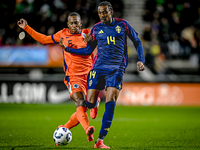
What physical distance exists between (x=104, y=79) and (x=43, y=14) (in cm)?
1151

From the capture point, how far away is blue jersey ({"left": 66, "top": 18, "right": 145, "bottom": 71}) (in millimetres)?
4820

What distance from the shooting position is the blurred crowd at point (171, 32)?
569 inches

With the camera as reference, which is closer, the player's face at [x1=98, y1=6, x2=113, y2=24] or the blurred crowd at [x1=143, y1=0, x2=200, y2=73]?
the player's face at [x1=98, y1=6, x2=113, y2=24]

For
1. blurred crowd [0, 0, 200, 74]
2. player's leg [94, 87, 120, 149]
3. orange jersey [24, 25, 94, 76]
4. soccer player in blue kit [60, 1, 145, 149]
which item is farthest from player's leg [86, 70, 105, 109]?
blurred crowd [0, 0, 200, 74]

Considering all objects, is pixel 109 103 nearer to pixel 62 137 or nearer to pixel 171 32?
pixel 62 137

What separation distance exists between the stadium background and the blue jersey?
8.86 m

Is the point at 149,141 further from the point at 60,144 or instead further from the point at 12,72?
the point at 12,72

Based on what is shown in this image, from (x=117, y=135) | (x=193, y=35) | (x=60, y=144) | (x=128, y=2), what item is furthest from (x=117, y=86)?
(x=128, y=2)

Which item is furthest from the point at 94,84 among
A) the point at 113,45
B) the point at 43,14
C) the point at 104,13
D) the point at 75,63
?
the point at 43,14

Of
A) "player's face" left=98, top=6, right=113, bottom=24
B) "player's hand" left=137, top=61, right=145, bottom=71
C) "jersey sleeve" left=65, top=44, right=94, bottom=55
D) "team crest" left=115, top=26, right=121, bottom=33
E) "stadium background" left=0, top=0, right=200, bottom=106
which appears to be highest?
"player's face" left=98, top=6, right=113, bottom=24

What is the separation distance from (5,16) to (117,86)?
12.3 meters

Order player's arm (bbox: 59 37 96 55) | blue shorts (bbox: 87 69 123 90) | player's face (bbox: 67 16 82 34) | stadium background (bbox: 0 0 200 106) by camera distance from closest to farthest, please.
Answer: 1. blue shorts (bbox: 87 69 123 90)
2. player's arm (bbox: 59 37 96 55)
3. player's face (bbox: 67 16 82 34)
4. stadium background (bbox: 0 0 200 106)

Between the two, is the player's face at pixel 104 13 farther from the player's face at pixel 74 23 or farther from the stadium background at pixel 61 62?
the stadium background at pixel 61 62

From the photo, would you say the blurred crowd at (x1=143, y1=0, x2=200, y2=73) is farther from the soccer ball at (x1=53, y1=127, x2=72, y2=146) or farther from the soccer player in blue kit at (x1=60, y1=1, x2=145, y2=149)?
the soccer ball at (x1=53, y1=127, x2=72, y2=146)
